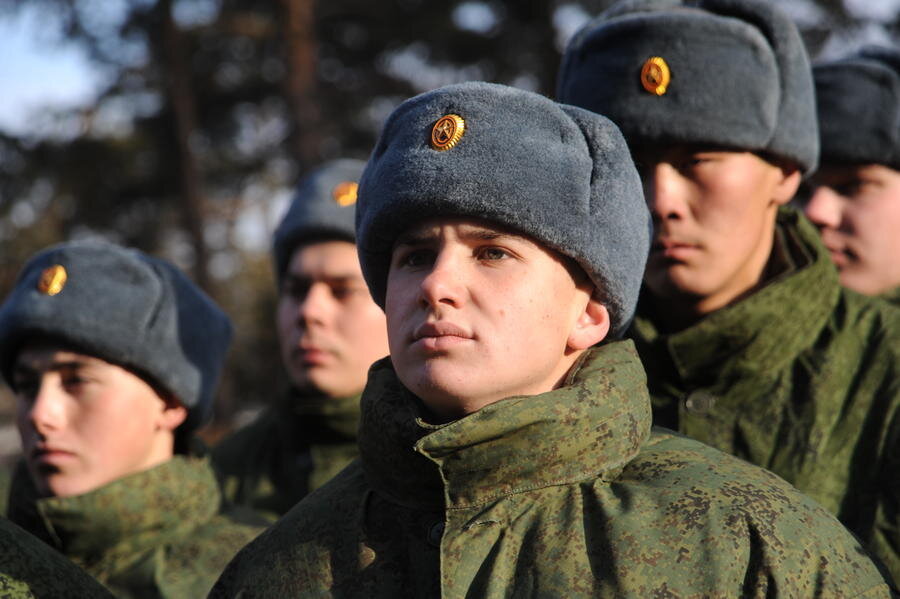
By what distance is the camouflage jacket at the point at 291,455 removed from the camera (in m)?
4.62

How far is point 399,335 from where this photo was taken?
99.7 inches

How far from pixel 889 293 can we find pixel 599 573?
7.70 ft

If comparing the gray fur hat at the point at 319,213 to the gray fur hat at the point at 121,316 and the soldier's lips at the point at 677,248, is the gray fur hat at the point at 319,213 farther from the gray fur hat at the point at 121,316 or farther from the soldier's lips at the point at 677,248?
the soldier's lips at the point at 677,248

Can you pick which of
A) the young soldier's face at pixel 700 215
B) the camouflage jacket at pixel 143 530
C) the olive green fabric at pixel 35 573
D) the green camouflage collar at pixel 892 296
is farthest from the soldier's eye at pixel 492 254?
the green camouflage collar at pixel 892 296

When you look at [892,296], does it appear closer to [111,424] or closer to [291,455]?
[291,455]

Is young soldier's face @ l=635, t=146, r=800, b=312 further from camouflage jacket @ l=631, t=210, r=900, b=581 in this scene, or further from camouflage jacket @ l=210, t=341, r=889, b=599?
camouflage jacket @ l=210, t=341, r=889, b=599

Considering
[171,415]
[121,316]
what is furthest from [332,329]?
[121,316]

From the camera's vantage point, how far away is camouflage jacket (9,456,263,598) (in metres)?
3.69

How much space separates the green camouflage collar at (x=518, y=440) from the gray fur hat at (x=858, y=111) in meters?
1.92

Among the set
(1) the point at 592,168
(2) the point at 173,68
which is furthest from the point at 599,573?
(2) the point at 173,68

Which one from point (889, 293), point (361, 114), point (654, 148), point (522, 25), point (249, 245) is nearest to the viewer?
point (654, 148)

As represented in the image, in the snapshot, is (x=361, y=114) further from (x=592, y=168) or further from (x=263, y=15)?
(x=592, y=168)

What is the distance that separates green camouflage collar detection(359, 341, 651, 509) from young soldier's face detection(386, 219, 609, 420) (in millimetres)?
77

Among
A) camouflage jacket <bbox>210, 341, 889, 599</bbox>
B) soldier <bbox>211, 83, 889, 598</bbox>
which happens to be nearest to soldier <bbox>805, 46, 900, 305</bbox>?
Result: soldier <bbox>211, 83, 889, 598</bbox>
